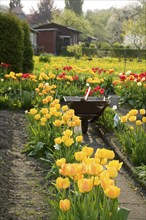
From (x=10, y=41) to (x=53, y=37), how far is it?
147 feet

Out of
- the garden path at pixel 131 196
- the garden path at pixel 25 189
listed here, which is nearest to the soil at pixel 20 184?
the garden path at pixel 25 189

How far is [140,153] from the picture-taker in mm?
5500

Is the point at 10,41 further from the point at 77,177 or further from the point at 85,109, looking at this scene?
the point at 77,177

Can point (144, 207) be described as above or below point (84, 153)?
below

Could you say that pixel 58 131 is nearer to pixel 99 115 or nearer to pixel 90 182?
pixel 99 115

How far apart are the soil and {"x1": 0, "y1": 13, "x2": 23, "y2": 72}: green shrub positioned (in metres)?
8.71

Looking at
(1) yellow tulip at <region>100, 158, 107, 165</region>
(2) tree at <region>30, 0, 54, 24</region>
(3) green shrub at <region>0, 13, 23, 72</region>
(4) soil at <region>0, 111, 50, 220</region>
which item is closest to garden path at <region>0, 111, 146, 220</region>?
(4) soil at <region>0, 111, 50, 220</region>

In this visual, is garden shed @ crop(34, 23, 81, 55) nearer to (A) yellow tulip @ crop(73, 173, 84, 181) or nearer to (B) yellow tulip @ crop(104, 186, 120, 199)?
(A) yellow tulip @ crop(73, 173, 84, 181)

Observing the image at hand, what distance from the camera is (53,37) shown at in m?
59.5

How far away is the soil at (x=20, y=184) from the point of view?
3.69m

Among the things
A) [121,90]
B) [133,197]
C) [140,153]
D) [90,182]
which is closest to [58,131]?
[140,153]

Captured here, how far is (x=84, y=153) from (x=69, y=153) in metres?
1.86

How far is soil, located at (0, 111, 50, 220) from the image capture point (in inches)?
145

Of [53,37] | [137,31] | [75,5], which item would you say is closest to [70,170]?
[137,31]
